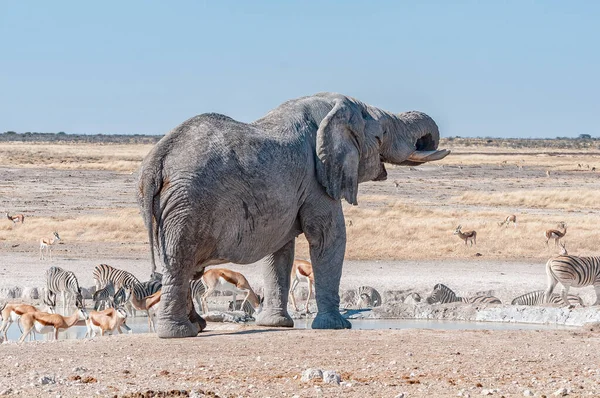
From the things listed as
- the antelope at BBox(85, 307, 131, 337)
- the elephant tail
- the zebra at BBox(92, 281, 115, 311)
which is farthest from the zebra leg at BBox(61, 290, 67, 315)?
the elephant tail

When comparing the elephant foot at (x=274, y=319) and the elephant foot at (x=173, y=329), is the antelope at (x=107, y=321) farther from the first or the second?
the elephant foot at (x=173, y=329)

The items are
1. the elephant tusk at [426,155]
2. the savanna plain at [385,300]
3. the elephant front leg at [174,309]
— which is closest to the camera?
the savanna plain at [385,300]

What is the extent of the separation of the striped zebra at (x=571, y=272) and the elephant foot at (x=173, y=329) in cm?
781

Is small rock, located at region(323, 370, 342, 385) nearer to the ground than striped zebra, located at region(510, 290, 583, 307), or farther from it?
farther from it

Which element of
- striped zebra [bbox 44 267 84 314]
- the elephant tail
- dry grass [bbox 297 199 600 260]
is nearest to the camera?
the elephant tail

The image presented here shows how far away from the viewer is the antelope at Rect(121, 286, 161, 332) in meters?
15.4

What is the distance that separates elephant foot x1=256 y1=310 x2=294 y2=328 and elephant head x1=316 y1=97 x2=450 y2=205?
1.58 meters

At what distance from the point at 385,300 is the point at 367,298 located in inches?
17.7

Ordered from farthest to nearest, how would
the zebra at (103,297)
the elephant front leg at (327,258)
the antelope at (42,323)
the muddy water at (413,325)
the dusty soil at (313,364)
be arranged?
the zebra at (103,297)
the antelope at (42,323)
the muddy water at (413,325)
the elephant front leg at (327,258)
the dusty soil at (313,364)

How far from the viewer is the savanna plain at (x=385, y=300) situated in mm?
8773

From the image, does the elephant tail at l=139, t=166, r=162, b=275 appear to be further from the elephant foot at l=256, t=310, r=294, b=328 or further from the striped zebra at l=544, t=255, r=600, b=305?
the striped zebra at l=544, t=255, r=600, b=305

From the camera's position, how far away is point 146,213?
11.0m

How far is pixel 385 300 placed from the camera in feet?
58.5

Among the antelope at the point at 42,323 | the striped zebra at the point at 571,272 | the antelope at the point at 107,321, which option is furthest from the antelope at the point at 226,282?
the striped zebra at the point at 571,272
